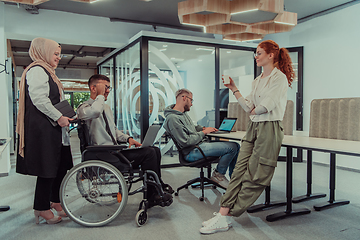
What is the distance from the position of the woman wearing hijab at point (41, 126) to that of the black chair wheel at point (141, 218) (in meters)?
0.71

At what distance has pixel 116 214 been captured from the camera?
2.32 metres

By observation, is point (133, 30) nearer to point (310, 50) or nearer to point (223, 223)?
point (310, 50)

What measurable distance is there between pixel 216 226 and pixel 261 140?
77 centimetres

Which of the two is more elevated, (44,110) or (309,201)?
(44,110)

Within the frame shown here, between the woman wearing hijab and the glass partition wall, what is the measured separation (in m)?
2.57

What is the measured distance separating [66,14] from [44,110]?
4.09 metres

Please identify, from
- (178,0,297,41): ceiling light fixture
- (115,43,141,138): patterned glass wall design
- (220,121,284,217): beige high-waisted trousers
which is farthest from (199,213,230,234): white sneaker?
(115,43,141,138): patterned glass wall design

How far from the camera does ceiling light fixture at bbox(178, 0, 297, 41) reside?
11.9ft

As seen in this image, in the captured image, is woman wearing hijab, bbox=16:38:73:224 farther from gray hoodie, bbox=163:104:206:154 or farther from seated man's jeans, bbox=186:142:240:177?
seated man's jeans, bbox=186:142:240:177

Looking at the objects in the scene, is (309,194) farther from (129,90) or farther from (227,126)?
(129,90)

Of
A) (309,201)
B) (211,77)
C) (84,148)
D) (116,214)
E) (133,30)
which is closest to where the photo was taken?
(116,214)

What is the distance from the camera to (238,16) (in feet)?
12.9

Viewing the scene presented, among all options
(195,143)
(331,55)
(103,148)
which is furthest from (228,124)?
(331,55)

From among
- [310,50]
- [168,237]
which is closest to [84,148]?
[168,237]
